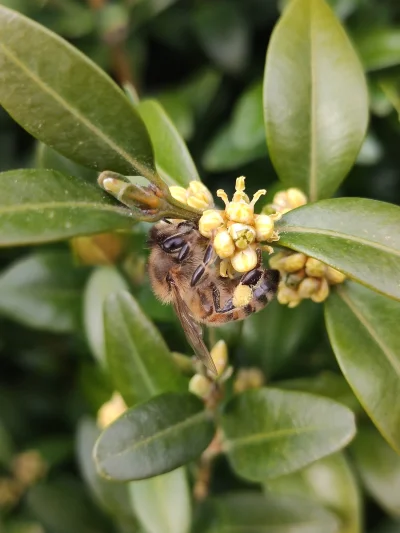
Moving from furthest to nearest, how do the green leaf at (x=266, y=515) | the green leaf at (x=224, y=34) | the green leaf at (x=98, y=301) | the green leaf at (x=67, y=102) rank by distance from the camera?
the green leaf at (x=224, y=34), the green leaf at (x=98, y=301), the green leaf at (x=266, y=515), the green leaf at (x=67, y=102)

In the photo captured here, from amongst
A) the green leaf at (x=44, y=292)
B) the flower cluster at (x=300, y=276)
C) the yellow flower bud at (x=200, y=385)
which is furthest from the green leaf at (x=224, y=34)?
the yellow flower bud at (x=200, y=385)

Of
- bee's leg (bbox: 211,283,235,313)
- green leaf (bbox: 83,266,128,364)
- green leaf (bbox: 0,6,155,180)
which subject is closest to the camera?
green leaf (bbox: 0,6,155,180)

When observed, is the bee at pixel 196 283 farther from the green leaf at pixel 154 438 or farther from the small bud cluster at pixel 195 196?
the green leaf at pixel 154 438

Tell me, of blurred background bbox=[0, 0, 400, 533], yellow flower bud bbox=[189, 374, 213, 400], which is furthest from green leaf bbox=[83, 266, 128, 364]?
yellow flower bud bbox=[189, 374, 213, 400]

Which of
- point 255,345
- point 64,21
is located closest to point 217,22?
point 64,21

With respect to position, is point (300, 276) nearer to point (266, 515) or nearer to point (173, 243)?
point (173, 243)

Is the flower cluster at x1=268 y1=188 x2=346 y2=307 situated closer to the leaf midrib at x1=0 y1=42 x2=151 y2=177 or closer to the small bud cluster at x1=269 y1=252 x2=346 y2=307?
the small bud cluster at x1=269 y1=252 x2=346 y2=307

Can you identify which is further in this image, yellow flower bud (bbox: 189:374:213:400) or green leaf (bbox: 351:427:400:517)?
green leaf (bbox: 351:427:400:517)
